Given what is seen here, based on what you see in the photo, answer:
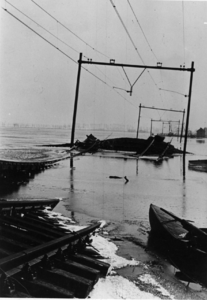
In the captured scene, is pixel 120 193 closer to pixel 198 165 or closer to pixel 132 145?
pixel 198 165

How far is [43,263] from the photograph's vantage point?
3965mm

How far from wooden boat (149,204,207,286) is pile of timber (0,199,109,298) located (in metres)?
1.47

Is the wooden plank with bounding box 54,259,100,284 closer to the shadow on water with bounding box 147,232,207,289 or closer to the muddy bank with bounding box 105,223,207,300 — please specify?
the muddy bank with bounding box 105,223,207,300

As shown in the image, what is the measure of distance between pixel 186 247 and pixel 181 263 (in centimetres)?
29

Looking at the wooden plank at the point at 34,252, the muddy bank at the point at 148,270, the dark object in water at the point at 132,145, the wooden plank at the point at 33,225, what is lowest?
the muddy bank at the point at 148,270

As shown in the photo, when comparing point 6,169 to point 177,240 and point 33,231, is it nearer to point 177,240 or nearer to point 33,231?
point 33,231

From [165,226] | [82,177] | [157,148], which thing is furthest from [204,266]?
[157,148]

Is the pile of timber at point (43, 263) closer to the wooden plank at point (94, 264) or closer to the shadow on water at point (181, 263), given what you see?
the wooden plank at point (94, 264)

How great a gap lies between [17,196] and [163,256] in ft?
19.0

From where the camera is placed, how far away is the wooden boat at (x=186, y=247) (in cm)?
474

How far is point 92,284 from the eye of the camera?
3.90 meters

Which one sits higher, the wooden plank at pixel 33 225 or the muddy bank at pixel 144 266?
Result: the wooden plank at pixel 33 225

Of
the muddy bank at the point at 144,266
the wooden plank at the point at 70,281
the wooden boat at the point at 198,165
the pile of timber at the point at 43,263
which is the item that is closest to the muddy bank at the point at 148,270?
the muddy bank at the point at 144,266

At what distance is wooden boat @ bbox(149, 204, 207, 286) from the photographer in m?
4.74
